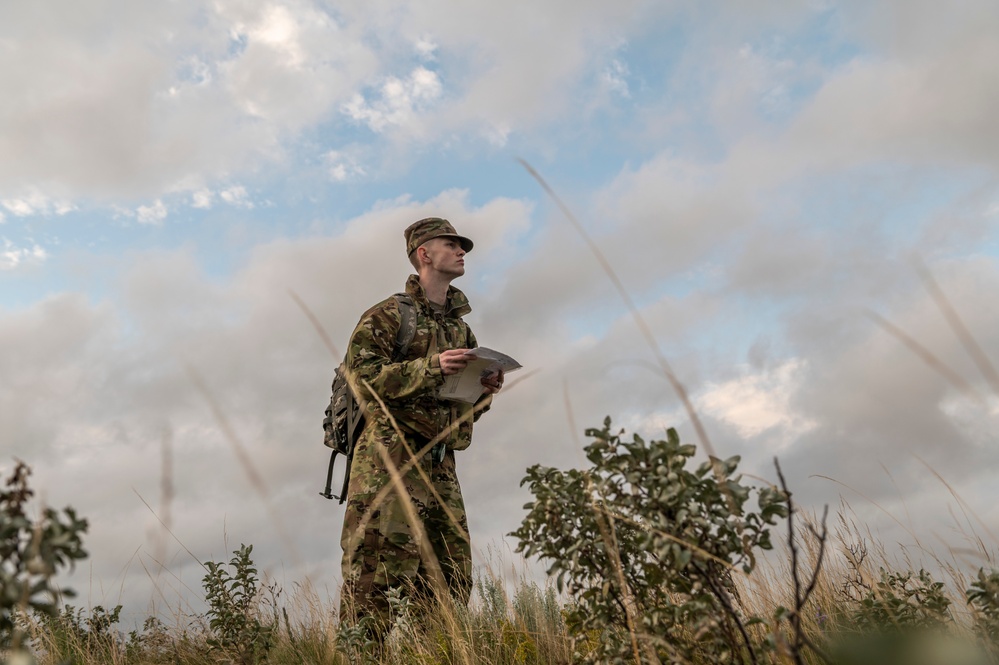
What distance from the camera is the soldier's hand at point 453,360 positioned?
441 cm

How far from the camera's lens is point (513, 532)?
258cm

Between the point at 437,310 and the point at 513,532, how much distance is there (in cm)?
304

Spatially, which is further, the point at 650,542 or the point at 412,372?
the point at 412,372

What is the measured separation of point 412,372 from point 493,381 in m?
0.49

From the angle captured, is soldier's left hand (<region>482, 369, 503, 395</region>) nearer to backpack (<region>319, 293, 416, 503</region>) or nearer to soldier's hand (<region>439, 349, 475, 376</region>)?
soldier's hand (<region>439, 349, 475, 376</region>)

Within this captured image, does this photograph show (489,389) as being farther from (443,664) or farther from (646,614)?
(646,614)

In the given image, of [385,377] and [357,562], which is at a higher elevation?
[385,377]

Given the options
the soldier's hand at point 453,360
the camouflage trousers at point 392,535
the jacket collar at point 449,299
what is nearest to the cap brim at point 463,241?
the jacket collar at point 449,299

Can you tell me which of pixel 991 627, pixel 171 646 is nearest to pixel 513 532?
pixel 991 627

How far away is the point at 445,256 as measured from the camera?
17.6 ft

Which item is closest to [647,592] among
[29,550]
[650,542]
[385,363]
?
[650,542]

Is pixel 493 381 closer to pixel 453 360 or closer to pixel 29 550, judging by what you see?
pixel 453 360

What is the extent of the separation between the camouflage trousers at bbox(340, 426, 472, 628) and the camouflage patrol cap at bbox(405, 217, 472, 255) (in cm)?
135

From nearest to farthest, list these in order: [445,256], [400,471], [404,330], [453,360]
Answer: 1. [453,360]
2. [400,471]
3. [404,330]
4. [445,256]
